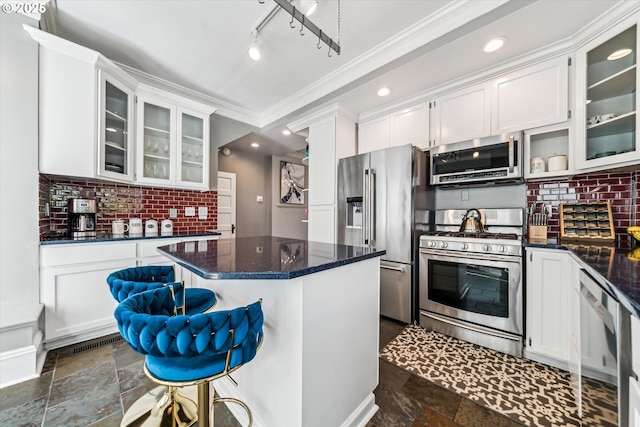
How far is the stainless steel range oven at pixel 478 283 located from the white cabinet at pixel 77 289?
118 inches

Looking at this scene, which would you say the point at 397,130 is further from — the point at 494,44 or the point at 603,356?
the point at 603,356

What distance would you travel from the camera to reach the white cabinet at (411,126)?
2.73 meters

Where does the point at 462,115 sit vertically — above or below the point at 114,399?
above

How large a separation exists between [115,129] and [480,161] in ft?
12.0

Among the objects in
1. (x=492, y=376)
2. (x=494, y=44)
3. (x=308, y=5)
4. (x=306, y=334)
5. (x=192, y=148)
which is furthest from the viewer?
(x=192, y=148)

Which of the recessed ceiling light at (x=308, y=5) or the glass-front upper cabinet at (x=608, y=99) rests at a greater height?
the recessed ceiling light at (x=308, y=5)

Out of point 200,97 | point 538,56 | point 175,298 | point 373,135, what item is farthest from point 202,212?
point 538,56

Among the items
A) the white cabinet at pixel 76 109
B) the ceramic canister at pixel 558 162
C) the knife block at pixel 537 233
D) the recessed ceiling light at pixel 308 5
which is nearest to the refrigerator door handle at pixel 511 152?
the ceramic canister at pixel 558 162

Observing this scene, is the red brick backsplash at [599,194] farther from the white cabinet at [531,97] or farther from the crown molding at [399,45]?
the crown molding at [399,45]

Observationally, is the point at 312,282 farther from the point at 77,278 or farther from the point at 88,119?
the point at 88,119

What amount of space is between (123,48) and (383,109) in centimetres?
281

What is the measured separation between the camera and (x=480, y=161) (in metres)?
2.31

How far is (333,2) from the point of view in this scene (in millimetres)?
1754

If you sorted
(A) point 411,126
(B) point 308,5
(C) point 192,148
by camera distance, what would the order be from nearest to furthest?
(B) point 308,5, (A) point 411,126, (C) point 192,148
